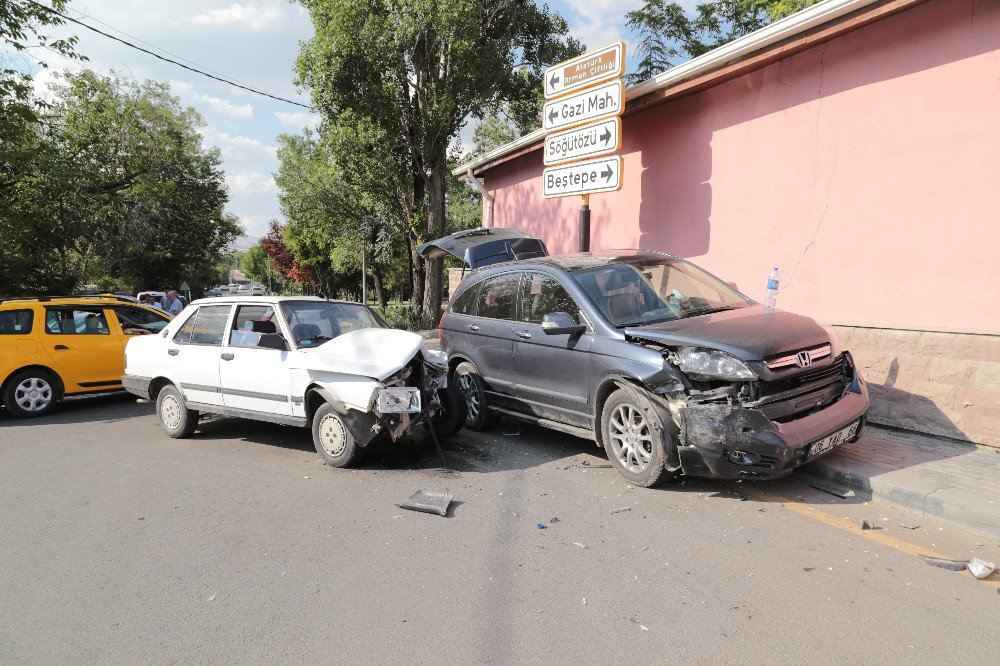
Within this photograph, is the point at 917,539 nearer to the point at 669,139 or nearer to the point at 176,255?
the point at 669,139

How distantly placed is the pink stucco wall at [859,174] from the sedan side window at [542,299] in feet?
11.1

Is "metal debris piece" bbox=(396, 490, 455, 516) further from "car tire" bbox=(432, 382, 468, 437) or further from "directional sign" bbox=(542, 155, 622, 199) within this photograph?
"directional sign" bbox=(542, 155, 622, 199)

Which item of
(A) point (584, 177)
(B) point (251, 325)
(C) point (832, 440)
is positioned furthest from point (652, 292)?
(A) point (584, 177)

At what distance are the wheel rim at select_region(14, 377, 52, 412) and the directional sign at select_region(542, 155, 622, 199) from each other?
794cm

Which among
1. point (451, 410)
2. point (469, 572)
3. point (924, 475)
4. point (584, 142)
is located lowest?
point (469, 572)

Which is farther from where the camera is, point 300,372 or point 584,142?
point 584,142

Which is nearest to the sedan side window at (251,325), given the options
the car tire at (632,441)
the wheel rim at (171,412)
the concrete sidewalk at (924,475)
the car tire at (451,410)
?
the wheel rim at (171,412)

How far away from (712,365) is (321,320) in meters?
3.89

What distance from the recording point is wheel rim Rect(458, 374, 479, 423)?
22.2 ft

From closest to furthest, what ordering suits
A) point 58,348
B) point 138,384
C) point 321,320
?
point 321,320, point 138,384, point 58,348

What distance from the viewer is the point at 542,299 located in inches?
233

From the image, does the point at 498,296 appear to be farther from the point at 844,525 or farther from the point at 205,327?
the point at 844,525

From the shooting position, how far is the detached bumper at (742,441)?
13.7 ft

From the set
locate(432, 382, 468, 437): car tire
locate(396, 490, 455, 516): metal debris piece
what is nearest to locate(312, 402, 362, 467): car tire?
locate(396, 490, 455, 516): metal debris piece
